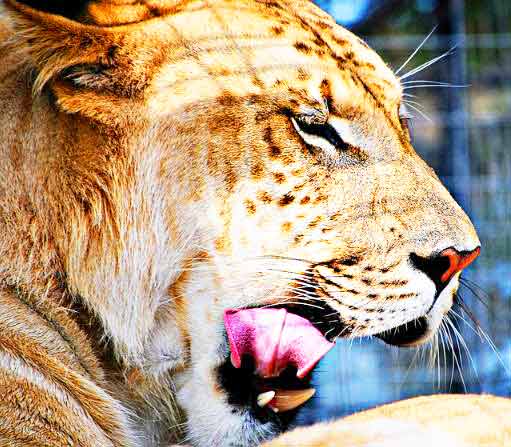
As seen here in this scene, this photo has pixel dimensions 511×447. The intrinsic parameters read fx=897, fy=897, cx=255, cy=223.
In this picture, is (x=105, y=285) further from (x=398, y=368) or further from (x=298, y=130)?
(x=398, y=368)

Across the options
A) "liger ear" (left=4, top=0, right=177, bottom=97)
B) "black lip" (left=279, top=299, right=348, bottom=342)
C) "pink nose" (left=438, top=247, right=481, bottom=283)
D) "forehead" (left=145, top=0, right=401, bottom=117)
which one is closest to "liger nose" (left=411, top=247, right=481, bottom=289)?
"pink nose" (left=438, top=247, right=481, bottom=283)

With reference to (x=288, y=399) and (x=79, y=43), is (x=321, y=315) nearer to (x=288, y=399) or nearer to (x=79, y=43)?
(x=288, y=399)

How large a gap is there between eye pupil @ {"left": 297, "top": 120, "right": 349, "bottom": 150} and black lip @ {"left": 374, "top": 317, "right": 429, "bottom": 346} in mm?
240

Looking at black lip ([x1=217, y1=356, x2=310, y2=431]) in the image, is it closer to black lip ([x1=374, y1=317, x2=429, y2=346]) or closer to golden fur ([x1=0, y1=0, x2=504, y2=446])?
golden fur ([x1=0, y1=0, x2=504, y2=446])

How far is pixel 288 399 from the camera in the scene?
1.12 meters

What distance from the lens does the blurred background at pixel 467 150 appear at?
2275mm

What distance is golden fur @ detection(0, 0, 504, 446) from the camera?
107 centimetres

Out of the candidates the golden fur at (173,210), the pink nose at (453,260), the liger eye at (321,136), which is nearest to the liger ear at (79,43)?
the golden fur at (173,210)

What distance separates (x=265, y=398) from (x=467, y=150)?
4.51ft

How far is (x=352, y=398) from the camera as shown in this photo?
2.38m

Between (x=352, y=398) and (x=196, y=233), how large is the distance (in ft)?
4.54

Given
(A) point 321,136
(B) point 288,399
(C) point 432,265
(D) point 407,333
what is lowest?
(B) point 288,399

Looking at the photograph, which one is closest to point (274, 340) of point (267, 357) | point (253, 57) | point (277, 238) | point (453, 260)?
point (267, 357)

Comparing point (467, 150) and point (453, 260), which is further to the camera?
point (467, 150)
